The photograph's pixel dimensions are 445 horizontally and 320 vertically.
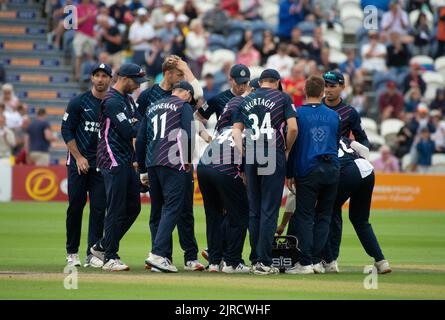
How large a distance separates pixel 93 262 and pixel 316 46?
58.5 ft

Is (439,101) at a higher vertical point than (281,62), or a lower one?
lower

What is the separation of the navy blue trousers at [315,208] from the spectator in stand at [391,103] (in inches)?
690

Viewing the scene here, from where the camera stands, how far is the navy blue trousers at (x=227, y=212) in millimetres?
13586

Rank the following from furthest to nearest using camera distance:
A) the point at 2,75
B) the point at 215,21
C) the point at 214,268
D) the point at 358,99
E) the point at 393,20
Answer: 1. the point at 393,20
2. the point at 215,21
3. the point at 358,99
4. the point at 2,75
5. the point at 214,268

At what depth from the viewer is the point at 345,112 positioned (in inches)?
553

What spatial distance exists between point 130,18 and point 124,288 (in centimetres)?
2028

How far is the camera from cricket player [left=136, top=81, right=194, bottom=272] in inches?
522

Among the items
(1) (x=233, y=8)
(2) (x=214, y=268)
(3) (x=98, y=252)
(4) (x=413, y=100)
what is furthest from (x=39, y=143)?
(2) (x=214, y=268)

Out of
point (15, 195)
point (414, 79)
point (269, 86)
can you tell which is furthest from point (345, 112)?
point (414, 79)

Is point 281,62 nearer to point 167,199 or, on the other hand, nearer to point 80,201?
point 80,201

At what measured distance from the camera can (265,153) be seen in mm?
13211

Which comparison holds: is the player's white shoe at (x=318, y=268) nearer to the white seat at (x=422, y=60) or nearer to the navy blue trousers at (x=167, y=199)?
the navy blue trousers at (x=167, y=199)
